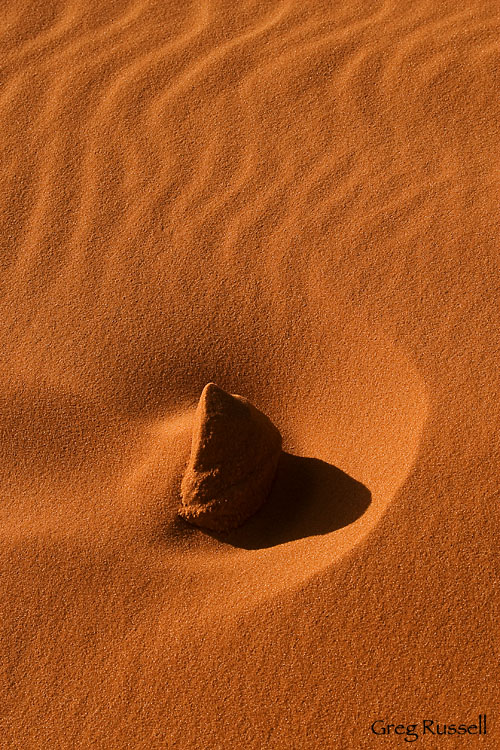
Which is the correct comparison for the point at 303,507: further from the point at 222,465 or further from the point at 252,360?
the point at 252,360

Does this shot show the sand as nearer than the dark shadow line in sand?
Yes

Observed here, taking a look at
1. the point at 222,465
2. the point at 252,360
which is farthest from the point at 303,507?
the point at 252,360

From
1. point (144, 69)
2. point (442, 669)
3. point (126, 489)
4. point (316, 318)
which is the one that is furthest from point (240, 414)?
point (144, 69)

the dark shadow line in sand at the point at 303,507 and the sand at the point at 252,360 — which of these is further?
the dark shadow line in sand at the point at 303,507

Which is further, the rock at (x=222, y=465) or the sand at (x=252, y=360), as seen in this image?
the rock at (x=222, y=465)
